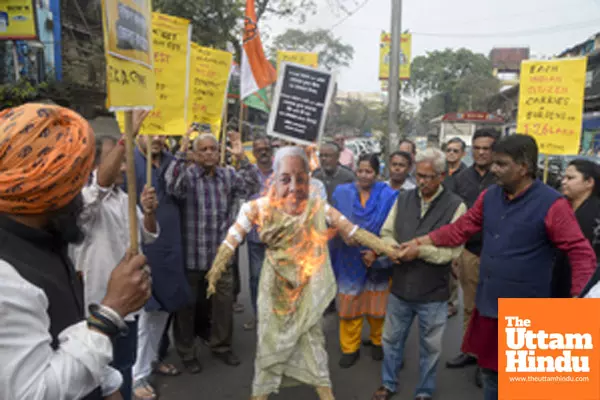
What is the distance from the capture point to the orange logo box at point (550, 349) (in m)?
1.50

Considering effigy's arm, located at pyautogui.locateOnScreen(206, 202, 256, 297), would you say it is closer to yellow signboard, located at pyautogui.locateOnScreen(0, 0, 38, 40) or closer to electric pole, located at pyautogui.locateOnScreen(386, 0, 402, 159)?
electric pole, located at pyautogui.locateOnScreen(386, 0, 402, 159)

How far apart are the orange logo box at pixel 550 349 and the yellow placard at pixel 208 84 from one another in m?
3.72

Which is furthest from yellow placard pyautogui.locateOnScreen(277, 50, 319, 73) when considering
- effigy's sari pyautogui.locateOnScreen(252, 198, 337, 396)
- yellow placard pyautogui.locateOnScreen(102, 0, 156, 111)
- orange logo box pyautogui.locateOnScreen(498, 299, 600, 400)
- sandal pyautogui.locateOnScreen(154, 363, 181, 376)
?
orange logo box pyautogui.locateOnScreen(498, 299, 600, 400)

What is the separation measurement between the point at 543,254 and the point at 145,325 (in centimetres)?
309

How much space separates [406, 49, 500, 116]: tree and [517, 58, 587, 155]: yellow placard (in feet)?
154

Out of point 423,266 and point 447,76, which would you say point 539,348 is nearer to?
point 423,266

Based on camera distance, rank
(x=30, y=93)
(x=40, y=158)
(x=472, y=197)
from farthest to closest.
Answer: (x=30, y=93) → (x=472, y=197) → (x=40, y=158)

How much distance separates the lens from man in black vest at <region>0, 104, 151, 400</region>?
1091mm

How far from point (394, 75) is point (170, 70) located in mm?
7478

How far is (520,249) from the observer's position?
2.61 meters

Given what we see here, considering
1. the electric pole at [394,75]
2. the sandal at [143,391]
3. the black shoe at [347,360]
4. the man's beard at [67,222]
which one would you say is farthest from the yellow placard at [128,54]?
the electric pole at [394,75]

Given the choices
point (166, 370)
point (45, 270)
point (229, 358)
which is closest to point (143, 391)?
point (166, 370)

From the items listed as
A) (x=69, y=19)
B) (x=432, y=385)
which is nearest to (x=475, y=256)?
(x=432, y=385)

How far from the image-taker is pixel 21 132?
3.97 ft
